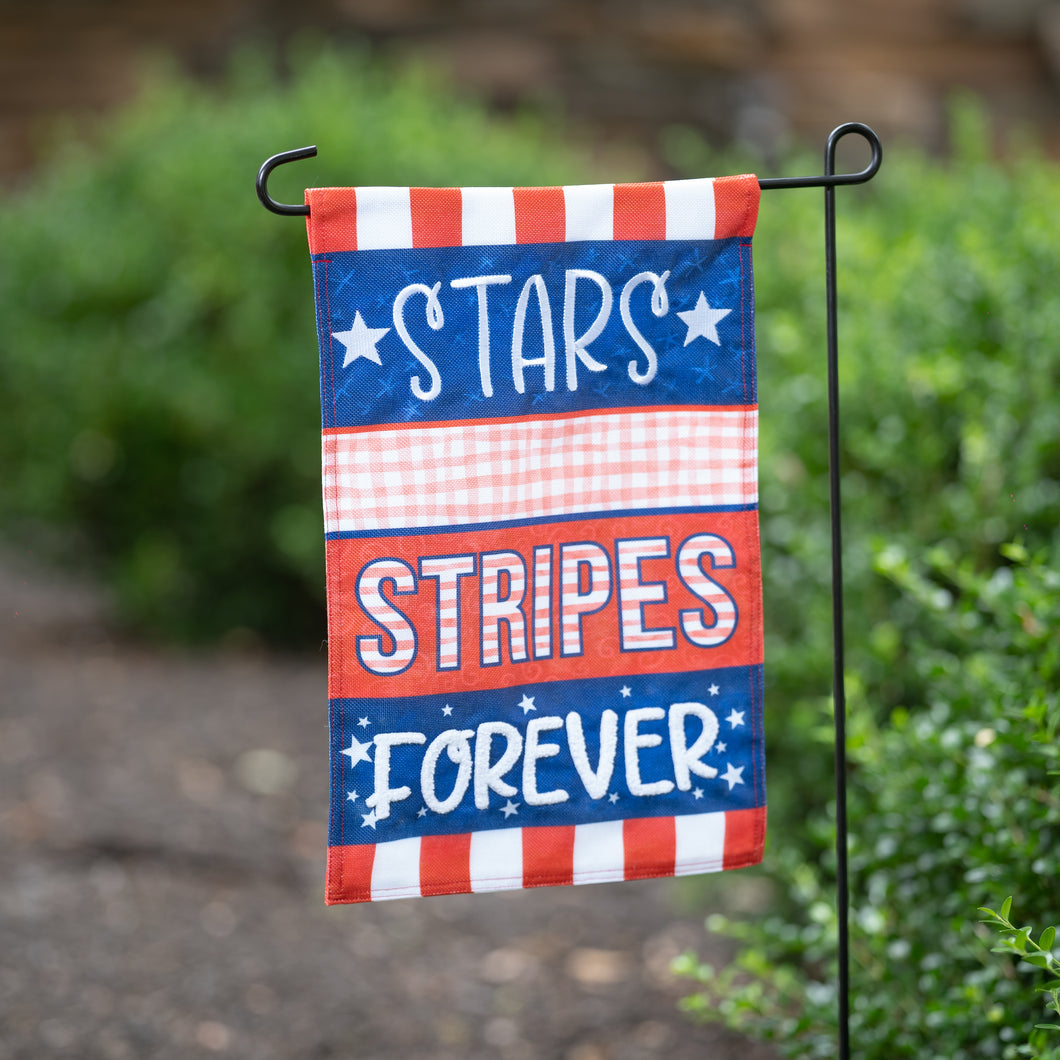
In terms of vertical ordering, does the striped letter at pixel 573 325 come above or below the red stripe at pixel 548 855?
above

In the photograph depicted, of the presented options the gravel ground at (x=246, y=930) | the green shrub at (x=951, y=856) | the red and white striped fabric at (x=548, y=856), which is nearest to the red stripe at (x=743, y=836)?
the red and white striped fabric at (x=548, y=856)

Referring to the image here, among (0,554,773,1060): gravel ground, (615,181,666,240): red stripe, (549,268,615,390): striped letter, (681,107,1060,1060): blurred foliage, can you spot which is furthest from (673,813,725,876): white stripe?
(0,554,773,1060): gravel ground

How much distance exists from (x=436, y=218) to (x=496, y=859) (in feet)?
2.62

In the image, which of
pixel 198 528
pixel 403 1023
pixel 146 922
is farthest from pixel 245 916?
pixel 198 528

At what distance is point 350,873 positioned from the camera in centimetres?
147

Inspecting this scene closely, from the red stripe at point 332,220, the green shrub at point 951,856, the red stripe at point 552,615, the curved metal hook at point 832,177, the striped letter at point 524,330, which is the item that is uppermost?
the curved metal hook at point 832,177

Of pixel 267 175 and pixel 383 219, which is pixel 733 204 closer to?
pixel 383 219

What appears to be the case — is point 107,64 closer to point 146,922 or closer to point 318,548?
point 318,548

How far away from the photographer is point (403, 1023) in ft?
8.27

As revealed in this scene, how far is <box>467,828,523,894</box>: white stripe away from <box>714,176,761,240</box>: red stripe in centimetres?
81

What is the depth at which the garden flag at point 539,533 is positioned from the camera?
1.48 metres

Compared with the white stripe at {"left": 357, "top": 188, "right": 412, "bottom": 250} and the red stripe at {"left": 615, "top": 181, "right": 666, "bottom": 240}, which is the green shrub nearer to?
the red stripe at {"left": 615, "top": 181, "right": 666, "bottom": 240}

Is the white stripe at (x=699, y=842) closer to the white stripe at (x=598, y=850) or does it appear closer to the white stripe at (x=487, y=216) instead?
the white stripe at (x=598, y=850)

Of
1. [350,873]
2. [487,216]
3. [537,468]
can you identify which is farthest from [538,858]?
[487,216]
